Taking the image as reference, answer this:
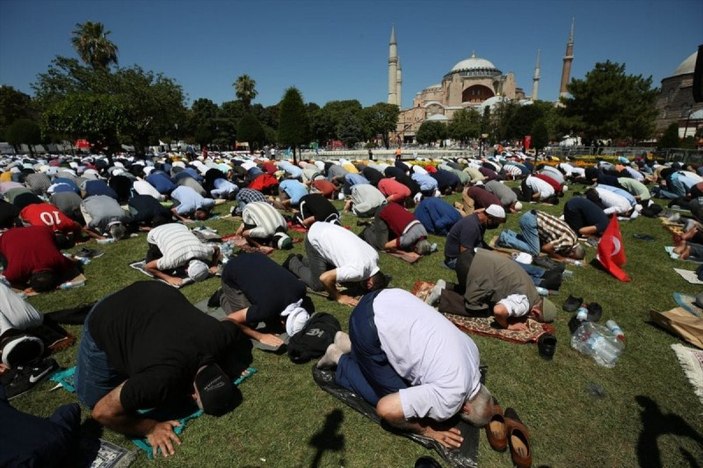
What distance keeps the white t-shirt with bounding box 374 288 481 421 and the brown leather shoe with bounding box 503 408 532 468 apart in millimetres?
509

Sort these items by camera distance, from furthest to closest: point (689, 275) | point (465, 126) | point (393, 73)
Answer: point (393, 73) < point (465, 126) < point (689, 275)

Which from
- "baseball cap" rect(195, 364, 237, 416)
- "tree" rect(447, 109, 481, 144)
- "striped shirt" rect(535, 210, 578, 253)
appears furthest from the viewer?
"tree" rect(447, 109, 481, 144)

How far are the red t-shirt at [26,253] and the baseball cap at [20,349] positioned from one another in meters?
2.23

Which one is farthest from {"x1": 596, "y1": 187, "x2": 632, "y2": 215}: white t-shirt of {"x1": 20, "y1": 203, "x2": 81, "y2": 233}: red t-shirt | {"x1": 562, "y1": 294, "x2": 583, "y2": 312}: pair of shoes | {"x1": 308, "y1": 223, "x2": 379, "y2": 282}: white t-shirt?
{"x1": 20, "y1": 203, "x2": 81, "y2": 233}: red t-shirt

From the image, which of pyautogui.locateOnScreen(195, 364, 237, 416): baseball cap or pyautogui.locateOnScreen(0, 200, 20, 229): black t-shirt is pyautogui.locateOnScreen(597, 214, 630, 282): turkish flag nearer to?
pyautogui.locateOnScreen(195, 364, 237, 416): baseball cap

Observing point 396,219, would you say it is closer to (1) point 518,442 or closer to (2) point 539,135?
(1) point 518,442

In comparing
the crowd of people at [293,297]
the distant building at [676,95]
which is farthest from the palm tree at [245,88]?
the distant building at [676,95]

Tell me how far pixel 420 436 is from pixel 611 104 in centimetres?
4157

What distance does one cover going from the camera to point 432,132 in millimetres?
71500

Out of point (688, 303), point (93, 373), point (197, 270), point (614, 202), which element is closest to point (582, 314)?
point (688, 303)

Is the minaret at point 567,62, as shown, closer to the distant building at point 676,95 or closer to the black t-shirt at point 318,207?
the distant building at point 676,95

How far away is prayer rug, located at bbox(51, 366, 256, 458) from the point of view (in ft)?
9.31

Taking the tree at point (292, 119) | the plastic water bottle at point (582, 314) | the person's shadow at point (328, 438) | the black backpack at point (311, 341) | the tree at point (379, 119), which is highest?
the tree at point (379, 119)

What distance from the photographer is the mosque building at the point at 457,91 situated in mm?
88375
